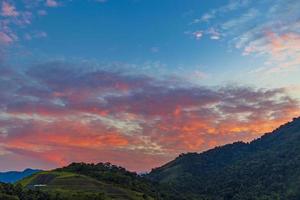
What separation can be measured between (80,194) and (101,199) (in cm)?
1076

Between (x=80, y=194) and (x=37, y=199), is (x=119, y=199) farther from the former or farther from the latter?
(x=37, y=199)

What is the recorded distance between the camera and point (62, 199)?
569ft

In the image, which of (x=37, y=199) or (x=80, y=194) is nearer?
(x=37, y=199)

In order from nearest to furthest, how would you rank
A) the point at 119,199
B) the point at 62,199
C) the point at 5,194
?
the point at 5,194, the point at 62,199, the point at 119,199

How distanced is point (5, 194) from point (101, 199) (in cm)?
4299

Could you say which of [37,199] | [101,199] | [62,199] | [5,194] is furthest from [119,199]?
[5,194]

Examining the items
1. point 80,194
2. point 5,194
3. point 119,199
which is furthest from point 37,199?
point 119,199

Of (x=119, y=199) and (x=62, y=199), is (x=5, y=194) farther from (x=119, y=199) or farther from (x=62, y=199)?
(x=119, y=199)

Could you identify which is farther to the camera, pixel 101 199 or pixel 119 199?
pixel 119 199

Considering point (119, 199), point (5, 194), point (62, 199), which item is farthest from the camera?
point (119, 199)

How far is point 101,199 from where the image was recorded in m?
180

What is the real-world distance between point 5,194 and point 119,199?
61794mm

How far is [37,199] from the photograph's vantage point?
16175 centimetres

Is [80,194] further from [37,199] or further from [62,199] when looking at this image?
[37,199]
